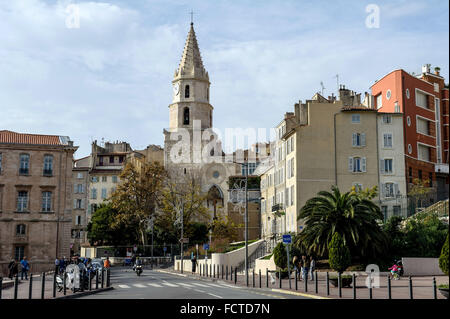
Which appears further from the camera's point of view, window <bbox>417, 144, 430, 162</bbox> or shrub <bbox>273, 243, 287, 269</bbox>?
window <bbox>417, 144, 430, 162</bbox>

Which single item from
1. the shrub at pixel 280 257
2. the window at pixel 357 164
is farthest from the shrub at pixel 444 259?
the window at pixel 357 164

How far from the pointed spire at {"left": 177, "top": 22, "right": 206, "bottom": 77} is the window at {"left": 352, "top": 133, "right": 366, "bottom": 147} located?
48.2m

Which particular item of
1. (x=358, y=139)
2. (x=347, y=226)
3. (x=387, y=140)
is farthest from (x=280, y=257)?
(x=387, y=140)

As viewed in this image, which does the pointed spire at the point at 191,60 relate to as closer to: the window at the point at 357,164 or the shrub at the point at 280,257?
the window at the point at 357,164

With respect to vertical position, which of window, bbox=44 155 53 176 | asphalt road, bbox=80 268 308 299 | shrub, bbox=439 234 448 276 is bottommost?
asphalt road, bbox=80 268 308 299

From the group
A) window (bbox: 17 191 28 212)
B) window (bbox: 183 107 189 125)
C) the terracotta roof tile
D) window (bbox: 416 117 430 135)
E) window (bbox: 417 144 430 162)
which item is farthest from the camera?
window (bbox: 183 107 189 125)

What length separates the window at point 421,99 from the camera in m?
62.3

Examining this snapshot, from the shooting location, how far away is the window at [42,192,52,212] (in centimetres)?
5294

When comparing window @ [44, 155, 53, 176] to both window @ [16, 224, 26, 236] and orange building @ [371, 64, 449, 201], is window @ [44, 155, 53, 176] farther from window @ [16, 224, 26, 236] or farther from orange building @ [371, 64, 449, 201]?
orange building @ [371, 64, 449, 201]

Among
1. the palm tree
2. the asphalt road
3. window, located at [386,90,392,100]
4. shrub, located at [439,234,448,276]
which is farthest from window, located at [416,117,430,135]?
shrub, located at [439,234,448,276]

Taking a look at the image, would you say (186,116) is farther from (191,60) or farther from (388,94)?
(388,94)
